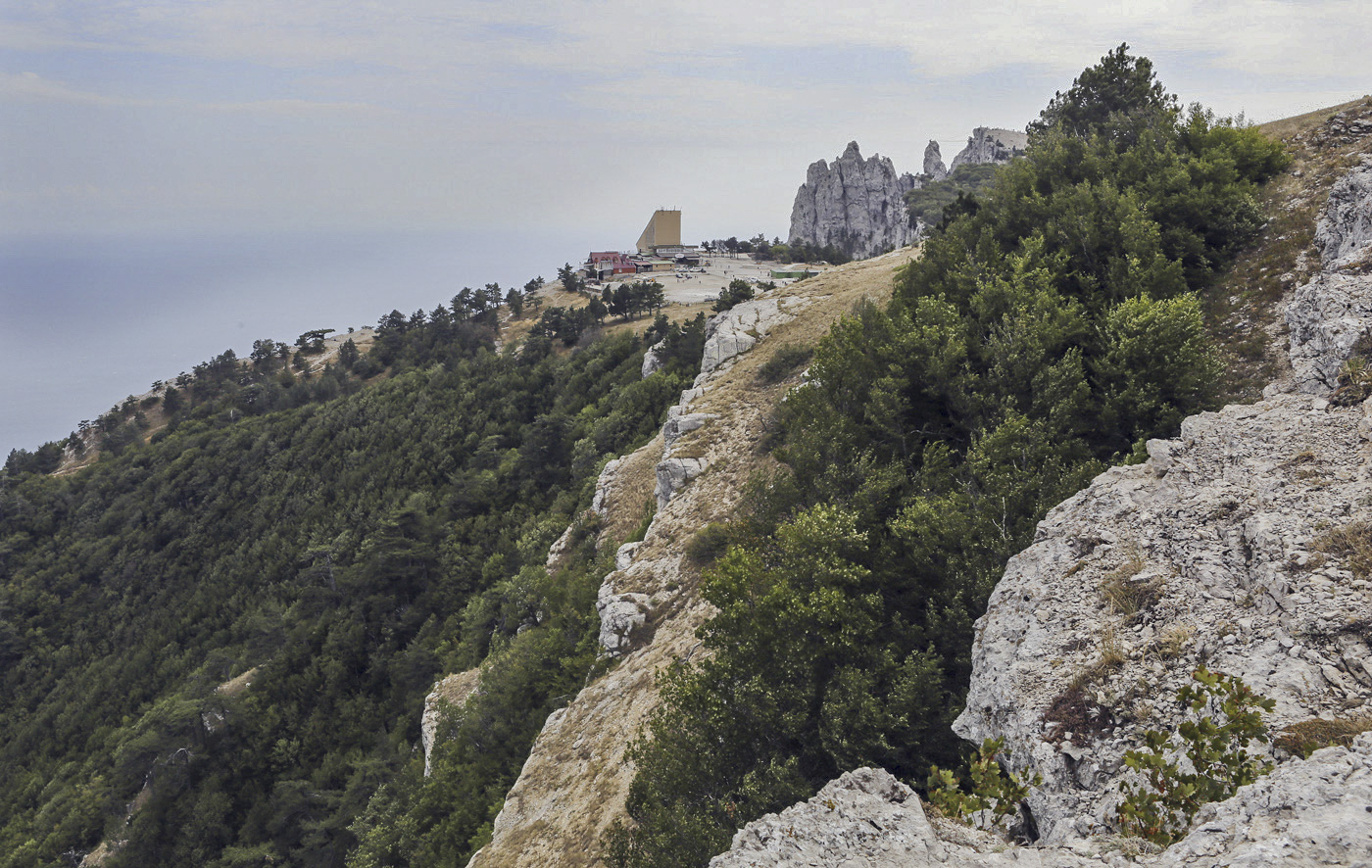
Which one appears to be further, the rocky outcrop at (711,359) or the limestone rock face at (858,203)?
the limestone rock face at (858,203)

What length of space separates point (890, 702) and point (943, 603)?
3022 millimetres

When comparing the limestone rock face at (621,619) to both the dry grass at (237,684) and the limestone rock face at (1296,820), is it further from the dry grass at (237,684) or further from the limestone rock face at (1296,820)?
the dry grass at (237,684)

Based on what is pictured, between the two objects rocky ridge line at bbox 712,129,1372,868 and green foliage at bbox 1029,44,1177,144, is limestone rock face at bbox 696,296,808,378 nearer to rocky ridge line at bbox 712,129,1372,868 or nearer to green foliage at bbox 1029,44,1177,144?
green foliage at bbox 1029,44,1177,144

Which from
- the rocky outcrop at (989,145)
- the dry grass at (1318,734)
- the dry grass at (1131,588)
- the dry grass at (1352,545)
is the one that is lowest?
the dry grass at (1318,734)

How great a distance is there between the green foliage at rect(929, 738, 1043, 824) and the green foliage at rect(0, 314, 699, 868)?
705 inches

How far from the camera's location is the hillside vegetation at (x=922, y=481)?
13.3m

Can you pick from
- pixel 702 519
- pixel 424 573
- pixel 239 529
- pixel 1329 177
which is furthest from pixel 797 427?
pixel 239 529

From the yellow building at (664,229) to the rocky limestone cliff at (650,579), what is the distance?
3293 inches

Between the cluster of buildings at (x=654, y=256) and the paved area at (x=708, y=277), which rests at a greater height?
the cluster of buildings at (x=654, y=256)

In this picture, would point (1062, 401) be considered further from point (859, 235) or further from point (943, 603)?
point (859, 235)

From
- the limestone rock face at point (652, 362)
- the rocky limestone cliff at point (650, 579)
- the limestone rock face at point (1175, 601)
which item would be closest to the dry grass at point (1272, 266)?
the limestone rock face at point (1175, 601)

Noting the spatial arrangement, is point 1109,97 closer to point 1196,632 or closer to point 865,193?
point 1196,632

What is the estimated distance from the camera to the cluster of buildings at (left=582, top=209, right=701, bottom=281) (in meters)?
104

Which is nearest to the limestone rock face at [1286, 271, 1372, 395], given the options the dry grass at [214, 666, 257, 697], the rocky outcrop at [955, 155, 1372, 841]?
the rocky outcrop at [955, 155, 1372, 841]
